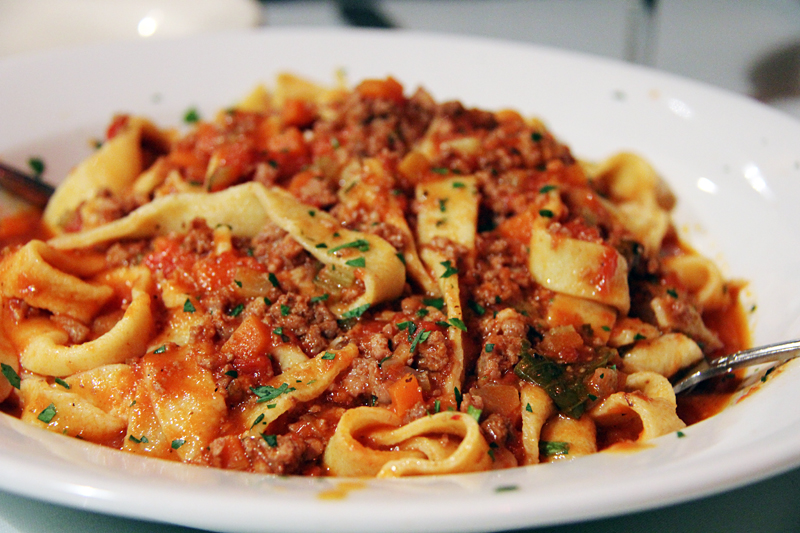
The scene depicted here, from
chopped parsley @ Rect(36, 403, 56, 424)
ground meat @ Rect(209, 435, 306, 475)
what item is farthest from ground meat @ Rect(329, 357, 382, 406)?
chopped parsley @ Rect(36, 403, 56, 424)

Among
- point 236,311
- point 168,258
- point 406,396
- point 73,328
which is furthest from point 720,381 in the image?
point 73,328

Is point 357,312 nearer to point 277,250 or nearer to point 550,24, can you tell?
point 277,250

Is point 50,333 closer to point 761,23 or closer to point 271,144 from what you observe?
point 271,144

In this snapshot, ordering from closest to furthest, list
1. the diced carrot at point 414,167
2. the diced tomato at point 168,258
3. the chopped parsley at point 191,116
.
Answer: the diced tomato at point 168,258, the diced carrot at point 414,167, the chopped parsley at point 191,116

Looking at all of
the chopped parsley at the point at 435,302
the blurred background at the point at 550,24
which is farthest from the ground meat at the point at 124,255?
the blurred background at the point at 550,24

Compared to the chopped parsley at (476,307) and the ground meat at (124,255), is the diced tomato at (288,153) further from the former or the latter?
the chopped parsley at (476,307)

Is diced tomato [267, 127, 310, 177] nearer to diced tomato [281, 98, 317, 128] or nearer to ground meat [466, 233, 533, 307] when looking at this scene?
diced tomato [281, 98, 317, 128]

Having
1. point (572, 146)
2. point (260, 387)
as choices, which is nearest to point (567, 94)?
point (572, 146)
